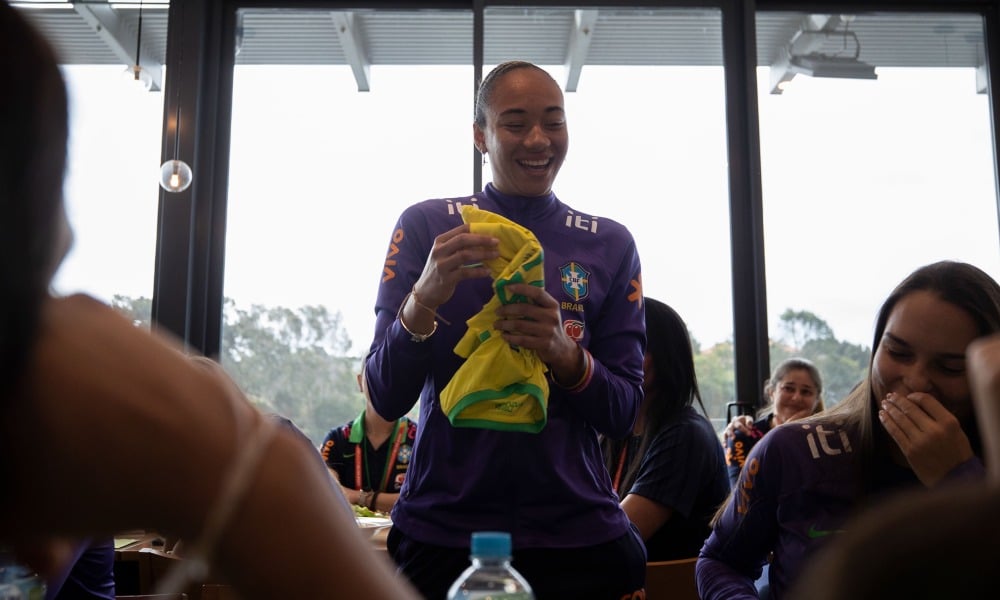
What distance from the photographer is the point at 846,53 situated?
5.14 metres

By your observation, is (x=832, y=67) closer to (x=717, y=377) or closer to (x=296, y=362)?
(x=717, y=377)

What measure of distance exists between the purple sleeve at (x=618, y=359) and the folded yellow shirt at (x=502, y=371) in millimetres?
96

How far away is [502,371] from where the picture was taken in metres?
1.48

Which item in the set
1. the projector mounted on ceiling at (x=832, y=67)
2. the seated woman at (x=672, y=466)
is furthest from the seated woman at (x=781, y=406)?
the projector mounted on ceiling at (x=832, y=67)

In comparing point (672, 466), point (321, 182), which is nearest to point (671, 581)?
point (672, 466)

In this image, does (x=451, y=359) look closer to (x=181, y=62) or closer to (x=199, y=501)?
(x=199, y=501)

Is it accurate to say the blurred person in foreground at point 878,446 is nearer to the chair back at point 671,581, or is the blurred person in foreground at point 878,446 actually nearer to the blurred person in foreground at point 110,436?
the chair back at point 671,581

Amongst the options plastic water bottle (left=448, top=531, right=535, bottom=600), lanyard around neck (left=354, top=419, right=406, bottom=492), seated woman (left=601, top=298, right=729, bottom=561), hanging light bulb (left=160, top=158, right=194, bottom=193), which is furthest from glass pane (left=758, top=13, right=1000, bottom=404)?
plastic water bottle (left=448, top=531, right=535, bottom=600)

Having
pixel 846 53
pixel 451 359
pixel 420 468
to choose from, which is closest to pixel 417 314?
pixel 451 359

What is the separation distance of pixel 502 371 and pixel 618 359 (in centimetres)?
30

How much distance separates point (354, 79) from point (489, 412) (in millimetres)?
3890

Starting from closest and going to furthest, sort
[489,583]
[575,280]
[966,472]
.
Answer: [489,583] → [966,472] → [575,280]

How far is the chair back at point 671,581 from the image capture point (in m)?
2.18

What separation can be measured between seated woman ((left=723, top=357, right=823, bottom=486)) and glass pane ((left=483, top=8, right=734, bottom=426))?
0.35 metres
